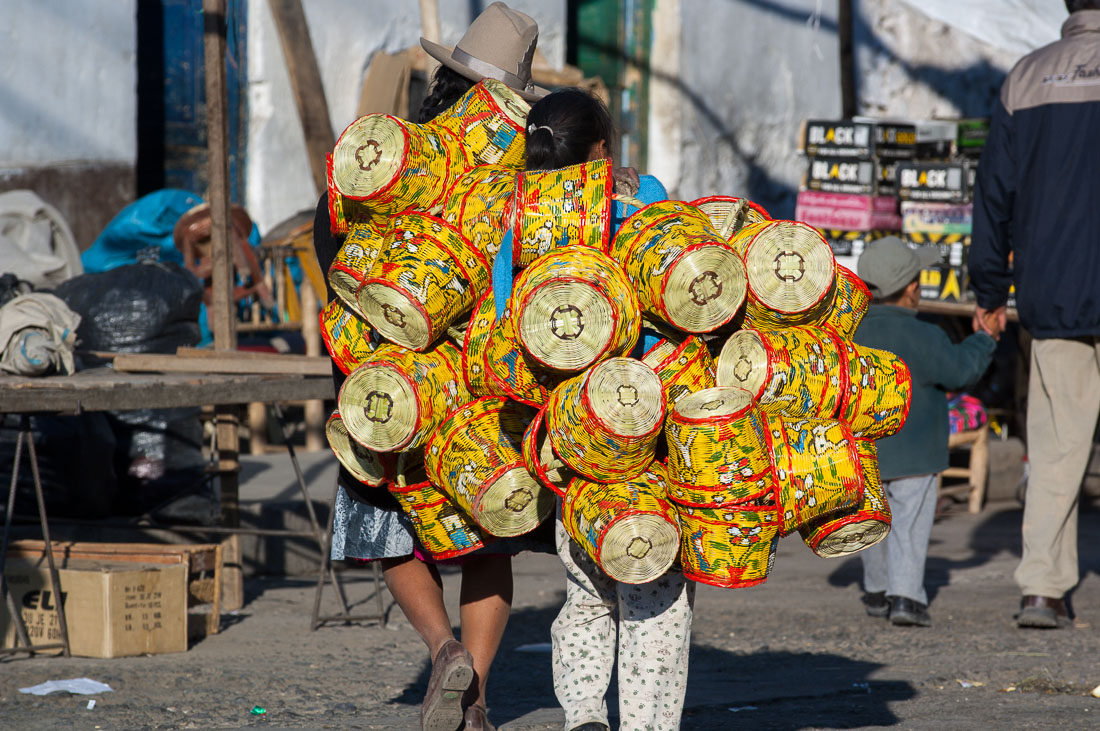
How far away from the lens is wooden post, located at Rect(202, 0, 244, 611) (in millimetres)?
5125

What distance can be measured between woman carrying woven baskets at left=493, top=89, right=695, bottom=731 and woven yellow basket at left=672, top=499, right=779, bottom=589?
219 mm

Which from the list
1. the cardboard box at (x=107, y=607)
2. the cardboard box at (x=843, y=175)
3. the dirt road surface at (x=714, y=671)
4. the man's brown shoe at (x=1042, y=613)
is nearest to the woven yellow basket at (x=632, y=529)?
the dirt road surface at (x=714, y=671)

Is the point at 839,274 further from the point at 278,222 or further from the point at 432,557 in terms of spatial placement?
the point at 278,222

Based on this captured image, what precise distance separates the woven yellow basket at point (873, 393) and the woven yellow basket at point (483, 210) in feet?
2.40

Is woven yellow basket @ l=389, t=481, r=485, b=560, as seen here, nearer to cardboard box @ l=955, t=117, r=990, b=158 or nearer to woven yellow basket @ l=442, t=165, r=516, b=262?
woven yellow basket @ l=442, t=165, r=516, b=262

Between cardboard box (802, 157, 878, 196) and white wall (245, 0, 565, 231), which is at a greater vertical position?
white wall (245, 0, 565, 231)

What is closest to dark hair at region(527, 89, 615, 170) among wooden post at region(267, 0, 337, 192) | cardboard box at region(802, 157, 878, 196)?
wooden post at region(267, 0, 337, 192)

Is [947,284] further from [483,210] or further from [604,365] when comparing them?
[604,365]

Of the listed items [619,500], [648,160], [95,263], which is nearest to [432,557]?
[619,500]

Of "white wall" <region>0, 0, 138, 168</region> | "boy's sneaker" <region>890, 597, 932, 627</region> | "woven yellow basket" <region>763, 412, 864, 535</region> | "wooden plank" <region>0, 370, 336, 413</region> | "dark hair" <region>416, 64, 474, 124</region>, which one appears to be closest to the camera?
"woven yellow basket" <region>763, 412, 864, 535</region>

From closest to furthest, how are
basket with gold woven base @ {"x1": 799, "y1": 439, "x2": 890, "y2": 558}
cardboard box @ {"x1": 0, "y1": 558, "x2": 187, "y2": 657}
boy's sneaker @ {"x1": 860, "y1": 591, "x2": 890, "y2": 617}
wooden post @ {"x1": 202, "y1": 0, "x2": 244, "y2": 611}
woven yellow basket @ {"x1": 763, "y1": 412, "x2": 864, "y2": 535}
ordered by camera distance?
woven yellow basket @ {"x1": 763, "y1": 412, "x2": 864, "y2": 535}
basket with gold woven base @ {"x1": 799, "y1": 439, "x2": 890, "y2": 558}
cardboard box @ {"x1": 0, "y1": 558, "x2": 187, "y2": 657}
wooden post @ {"x1": 202, "y1": 0, "x2": 244, "y2": 611}
boy's sneaker @ {"x1": 860, "y1": 591, "x2": 890, "y2": 617}

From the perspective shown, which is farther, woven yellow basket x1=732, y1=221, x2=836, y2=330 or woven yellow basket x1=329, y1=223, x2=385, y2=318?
woven yellow basket x1=329, y1=223, x2=385, y2=318

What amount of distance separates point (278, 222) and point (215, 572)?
13.4 feet

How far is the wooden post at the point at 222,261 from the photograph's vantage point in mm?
5125
